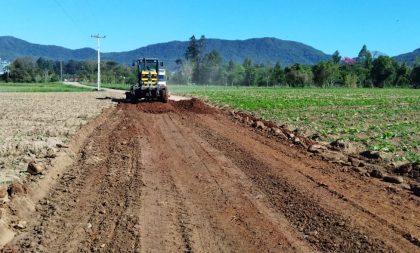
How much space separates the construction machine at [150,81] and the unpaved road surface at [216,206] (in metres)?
19.1

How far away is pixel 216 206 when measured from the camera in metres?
7.75

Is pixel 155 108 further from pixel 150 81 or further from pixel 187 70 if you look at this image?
pixel 187 70

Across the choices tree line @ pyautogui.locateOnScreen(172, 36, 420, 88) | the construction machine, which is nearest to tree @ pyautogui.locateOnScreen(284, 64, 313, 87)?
tree line @ pyautogui.locateOnScreen(172, 36, 420, 88)

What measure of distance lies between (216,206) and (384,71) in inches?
4774

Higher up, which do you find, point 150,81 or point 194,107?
point 150,81

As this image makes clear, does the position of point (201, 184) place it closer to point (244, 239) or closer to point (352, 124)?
point (244, 239)

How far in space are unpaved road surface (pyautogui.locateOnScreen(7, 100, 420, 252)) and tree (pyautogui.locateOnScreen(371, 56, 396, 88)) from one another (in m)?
115

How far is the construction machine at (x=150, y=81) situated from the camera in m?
32.0

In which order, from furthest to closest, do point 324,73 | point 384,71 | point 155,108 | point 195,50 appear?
point 195,50
point 384,71
point 324,73
point 155,108

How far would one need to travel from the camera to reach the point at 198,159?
1180 cm

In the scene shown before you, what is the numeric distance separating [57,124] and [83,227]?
13.3m

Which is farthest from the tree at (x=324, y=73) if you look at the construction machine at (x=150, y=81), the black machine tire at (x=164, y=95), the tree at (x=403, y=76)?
the black machine tire at (x=164, y=95)

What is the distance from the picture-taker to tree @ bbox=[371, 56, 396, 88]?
391ft

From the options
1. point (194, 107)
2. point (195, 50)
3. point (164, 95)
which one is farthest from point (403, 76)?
point (194, 107)
